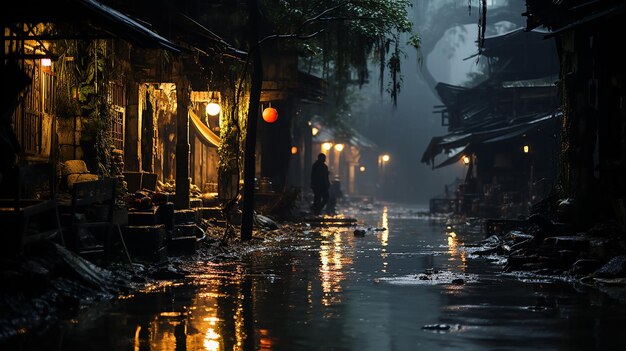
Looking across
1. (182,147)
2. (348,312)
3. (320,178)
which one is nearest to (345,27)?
(320,178)

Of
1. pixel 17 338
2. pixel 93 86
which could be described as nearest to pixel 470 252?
pixel 93 86

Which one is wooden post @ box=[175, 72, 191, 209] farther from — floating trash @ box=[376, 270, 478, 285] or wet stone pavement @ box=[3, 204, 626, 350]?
A: floating trash @ box=[376, 270, 478, 285]

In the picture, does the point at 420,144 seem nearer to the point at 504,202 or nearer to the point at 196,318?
the point at 504,202

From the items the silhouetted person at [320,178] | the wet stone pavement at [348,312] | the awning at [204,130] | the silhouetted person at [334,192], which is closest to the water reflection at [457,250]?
the wet stone pavement at [348,312]

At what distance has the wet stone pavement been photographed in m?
8.62

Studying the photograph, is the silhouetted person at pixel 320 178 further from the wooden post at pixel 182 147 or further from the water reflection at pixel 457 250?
the wooden post at pixel 182 147

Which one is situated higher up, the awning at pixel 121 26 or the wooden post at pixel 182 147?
the awning at pixel 121 26

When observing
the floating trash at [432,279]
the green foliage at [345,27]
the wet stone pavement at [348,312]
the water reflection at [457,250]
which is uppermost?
the green foliage at [345,27]

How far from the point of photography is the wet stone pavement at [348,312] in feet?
28.3

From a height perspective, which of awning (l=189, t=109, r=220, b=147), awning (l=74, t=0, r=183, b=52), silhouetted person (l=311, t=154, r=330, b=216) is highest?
awning (l=74, t=0, r=183, b=52)

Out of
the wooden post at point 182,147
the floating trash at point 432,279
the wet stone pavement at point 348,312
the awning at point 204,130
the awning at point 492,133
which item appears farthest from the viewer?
the awning at point 492,133

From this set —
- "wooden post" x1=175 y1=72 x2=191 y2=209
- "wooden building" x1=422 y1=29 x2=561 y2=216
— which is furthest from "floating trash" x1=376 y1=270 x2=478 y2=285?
"wooden building" x1=422 y1=29 x2=561 y2=216

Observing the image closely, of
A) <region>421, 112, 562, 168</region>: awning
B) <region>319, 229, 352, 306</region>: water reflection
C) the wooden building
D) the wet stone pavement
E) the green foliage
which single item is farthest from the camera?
the wooden building

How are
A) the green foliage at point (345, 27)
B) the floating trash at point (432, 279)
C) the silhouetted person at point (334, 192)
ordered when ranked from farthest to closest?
the silhouetted person at point (334, 192) < the green foliage at point (345, 27) < the floating trash at point (432, 279)
